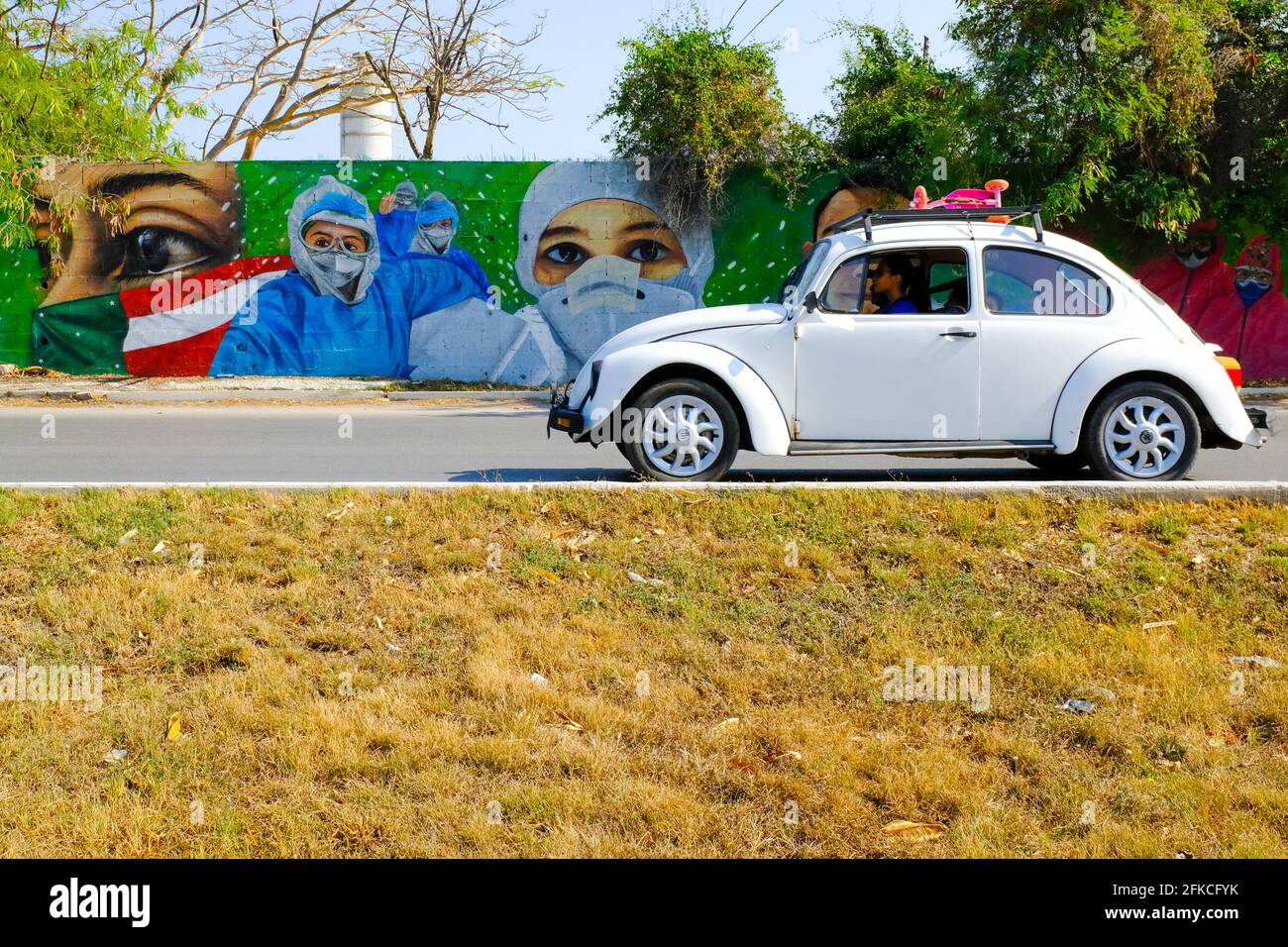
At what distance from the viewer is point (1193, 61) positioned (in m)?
16.2

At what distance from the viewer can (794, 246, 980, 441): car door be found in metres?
7.43

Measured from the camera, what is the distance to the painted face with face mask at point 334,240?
1841cm

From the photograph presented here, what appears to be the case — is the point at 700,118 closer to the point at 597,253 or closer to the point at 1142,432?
the point at 597,253

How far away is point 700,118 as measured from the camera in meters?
17.7

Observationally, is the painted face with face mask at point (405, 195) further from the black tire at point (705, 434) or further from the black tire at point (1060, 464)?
the black tire at point (1060, 464)

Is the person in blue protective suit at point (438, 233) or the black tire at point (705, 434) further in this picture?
the person in blue protective suit at point (438, 233)

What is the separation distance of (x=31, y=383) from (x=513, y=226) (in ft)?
23.1

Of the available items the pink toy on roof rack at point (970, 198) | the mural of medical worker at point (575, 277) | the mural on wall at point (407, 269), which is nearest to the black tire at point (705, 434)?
the pink toy on roof rack at point (970, 198)

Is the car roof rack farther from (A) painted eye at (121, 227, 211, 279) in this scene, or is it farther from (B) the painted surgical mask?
(A) painted eye at (121, 227, 211, 279)

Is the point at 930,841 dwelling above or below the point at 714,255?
below

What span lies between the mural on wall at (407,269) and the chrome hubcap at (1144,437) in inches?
452

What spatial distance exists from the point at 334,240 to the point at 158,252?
8.56 ft
